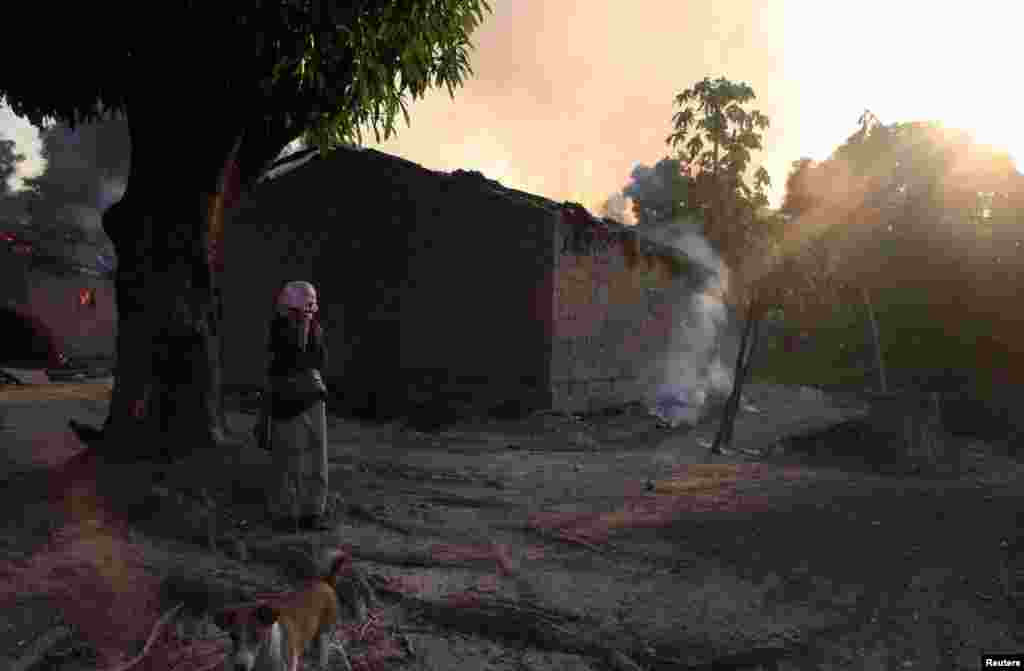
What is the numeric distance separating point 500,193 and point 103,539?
10447 millimetres

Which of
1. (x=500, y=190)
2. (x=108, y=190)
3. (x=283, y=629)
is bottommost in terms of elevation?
(x=283, y=629)

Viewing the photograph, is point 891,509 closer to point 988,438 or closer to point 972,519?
point 972,519

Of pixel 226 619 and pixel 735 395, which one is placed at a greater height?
pixel 735 395

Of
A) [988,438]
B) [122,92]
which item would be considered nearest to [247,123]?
[122,92]

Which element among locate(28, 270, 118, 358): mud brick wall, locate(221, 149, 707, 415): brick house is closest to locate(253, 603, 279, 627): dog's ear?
locate(221, 149, 707, 415): brick house

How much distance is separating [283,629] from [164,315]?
497cm

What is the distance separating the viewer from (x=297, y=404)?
601 centimetres

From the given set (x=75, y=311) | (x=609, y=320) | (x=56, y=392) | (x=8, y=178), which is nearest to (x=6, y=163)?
(x=8, y=178)

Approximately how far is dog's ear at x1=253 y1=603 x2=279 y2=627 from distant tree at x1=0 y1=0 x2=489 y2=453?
478cm

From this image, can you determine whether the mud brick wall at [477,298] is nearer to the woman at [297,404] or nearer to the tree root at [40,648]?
the woman at [297,404]

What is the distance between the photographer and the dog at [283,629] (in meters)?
3.11

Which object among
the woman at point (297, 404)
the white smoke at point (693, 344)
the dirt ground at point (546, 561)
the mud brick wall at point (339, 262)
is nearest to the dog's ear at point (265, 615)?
the dirt ground at point (546, 561)

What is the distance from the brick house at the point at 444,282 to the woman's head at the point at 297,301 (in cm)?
859

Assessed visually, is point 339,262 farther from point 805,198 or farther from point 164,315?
point 805,198
